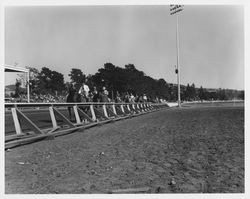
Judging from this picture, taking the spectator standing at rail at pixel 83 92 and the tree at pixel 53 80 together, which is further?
the tree at pixel 53 80

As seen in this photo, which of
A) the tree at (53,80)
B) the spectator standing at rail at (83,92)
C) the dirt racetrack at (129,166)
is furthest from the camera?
the tree at (53,80)

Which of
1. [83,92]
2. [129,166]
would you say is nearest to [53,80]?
[83,92]

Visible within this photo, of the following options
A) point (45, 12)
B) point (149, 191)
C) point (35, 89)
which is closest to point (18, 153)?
point (45, 12)

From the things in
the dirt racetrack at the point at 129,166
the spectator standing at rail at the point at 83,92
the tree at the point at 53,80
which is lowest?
the dirt racetrack at the point at 129,166

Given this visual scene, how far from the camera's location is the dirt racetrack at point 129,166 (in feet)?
11.8

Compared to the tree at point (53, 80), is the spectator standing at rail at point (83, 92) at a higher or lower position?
lower

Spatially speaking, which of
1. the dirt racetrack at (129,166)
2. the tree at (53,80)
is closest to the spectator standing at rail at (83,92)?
the dirt racetrack at (129,166)

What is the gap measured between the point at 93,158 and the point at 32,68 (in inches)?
2683

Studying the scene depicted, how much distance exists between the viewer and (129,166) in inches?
177

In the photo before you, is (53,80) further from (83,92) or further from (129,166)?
(129,166)

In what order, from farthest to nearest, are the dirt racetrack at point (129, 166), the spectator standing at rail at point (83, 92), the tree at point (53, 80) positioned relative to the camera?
the tree at point (53, 80) → the spectator standing at rail at point (83, 92) → the dirt racetrack at point (129, 166)

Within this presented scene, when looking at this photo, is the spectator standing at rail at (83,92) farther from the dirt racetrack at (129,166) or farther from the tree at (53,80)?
the tree at (53,80)
